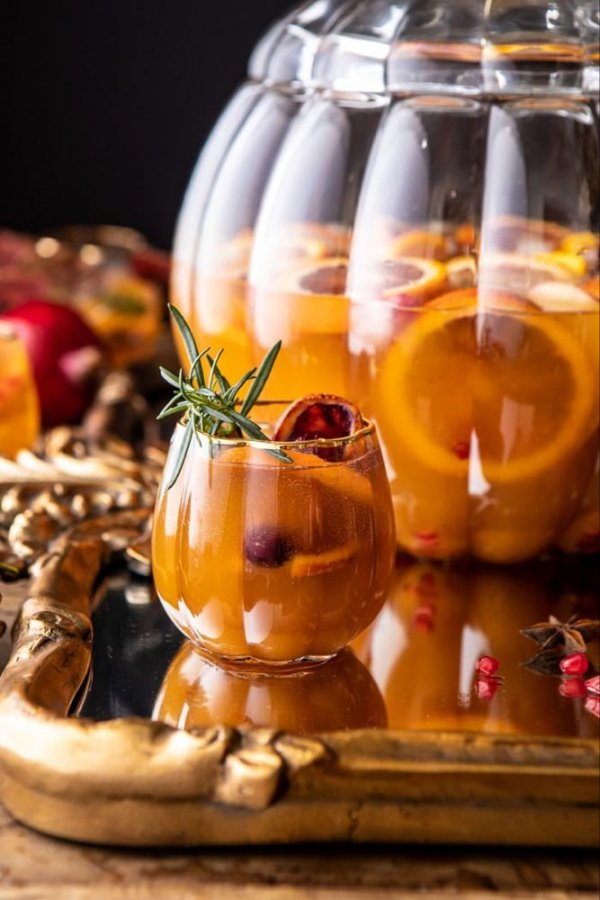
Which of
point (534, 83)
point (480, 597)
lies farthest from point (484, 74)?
point (480, 597)

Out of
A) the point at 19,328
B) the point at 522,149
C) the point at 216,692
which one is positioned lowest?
the point at 19,328

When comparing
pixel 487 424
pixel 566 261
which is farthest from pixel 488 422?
pixel 566 261

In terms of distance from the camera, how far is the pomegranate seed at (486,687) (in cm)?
67

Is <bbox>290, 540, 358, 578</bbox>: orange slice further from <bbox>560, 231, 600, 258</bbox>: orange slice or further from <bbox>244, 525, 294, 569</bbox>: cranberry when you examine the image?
<bbox>560, 231, 600, 258</bbox>: orange slice

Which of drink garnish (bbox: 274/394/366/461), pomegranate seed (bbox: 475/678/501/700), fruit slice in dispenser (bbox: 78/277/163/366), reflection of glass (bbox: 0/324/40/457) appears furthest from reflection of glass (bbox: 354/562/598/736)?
fruit slice in dispenser (bbox: 78/277/163/366)

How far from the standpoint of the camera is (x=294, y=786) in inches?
21.8

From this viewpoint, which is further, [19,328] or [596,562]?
[19,328]

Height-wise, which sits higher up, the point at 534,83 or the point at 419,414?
the point at 534,83

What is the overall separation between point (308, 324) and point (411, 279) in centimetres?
8

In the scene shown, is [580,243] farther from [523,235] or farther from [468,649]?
[468,649]

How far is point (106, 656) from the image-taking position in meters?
0.72

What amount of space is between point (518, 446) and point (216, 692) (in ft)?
0.83

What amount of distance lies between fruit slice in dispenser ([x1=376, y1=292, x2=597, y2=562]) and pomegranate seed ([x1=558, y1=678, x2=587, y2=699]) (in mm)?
166

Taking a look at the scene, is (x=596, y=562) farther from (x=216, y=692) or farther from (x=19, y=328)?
(x=19, y=328)
